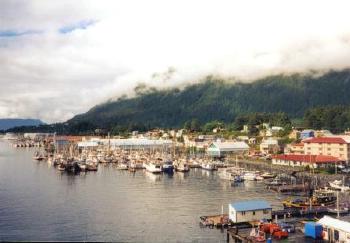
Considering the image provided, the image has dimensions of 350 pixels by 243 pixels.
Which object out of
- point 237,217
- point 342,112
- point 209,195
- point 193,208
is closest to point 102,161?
point 209,195

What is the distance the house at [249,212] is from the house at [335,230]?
7.16m

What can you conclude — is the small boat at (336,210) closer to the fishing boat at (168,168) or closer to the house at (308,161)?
the house at (308,161)

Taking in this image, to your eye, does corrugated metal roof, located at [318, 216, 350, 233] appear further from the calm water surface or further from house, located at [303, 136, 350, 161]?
house, located at [303, 136, 350, 161]

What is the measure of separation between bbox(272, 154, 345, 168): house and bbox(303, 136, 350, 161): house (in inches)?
129

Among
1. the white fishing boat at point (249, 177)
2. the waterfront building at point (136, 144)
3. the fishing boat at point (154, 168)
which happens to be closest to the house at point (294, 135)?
the waterfront building at point (136, 144)

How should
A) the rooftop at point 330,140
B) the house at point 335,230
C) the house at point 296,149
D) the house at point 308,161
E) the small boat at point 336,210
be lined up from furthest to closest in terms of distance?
the house at point 296,149, the rooftop at point 330,140, the house at point 308,161, the small boat at point 336,210, the house at point 335,230

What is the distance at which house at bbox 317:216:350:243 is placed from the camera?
3762 cm

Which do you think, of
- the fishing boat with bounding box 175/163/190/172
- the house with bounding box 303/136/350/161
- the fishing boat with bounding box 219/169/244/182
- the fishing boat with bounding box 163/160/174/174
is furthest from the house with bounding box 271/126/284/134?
the fishing boat with bounding box 219/169/244/182

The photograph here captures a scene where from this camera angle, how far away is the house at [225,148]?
125438 mm

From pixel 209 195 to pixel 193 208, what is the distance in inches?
382

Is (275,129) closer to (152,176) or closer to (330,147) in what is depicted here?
(330,147)

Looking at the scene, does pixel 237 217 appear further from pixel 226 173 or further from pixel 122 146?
pixel 122 146

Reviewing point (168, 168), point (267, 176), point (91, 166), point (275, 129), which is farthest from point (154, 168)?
point (275, 129)

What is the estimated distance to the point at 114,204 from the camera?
190 feet
